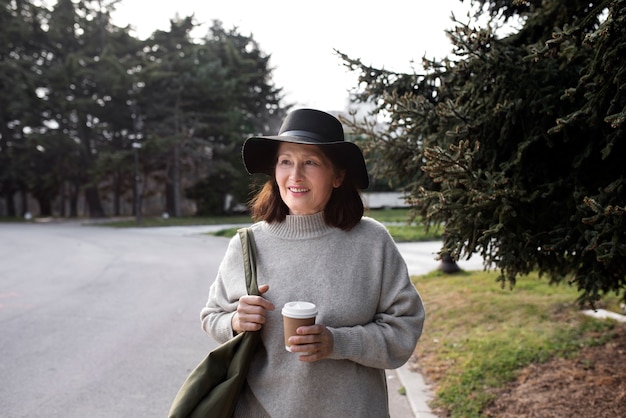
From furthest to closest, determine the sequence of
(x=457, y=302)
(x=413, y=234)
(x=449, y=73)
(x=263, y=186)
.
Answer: (x=413, y=234)
(x=457, y=302)
(x=449, y=73)
(x=263, y=186)

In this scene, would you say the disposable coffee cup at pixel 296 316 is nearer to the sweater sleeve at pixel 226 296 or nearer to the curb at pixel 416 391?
the sweater sleeve at pixel 226 296

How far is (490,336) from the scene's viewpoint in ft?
16.1

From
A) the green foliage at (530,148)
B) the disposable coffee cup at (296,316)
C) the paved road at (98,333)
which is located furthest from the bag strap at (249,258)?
the paved road at (98,333)

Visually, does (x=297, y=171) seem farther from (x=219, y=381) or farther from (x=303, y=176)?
(x=219, y=381)

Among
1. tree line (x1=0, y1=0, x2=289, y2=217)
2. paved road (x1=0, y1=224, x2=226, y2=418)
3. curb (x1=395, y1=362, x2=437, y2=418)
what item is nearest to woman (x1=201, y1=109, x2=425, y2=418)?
curb (x1=395, y1=362, x2=437, y2=418)

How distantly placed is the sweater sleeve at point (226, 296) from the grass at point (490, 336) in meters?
2.26

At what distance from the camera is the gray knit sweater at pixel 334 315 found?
5.73 feet

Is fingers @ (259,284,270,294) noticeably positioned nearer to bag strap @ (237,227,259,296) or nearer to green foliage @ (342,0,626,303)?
bag strap @ (237,227,259,296)

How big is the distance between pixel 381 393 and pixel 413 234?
1362 cm

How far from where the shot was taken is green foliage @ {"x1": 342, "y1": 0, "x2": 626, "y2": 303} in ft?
8.46

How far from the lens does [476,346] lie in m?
4.64

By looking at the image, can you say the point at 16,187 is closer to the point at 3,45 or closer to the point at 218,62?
the point at 3,45

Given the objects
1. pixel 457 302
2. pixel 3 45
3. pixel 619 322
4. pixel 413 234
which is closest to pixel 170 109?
pixel 3 45

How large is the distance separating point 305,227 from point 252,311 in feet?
1.35
